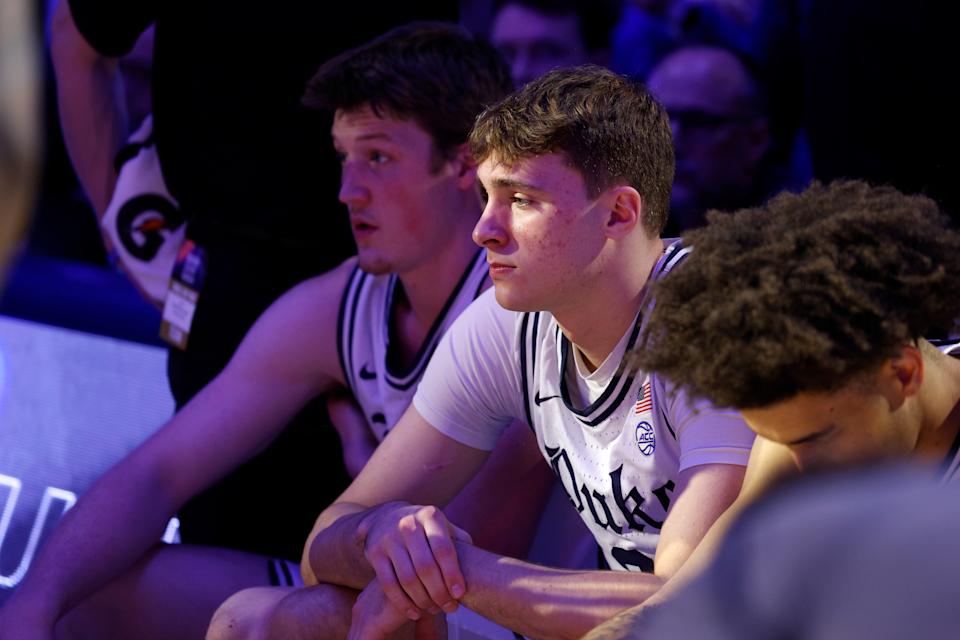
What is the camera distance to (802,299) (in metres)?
1.35

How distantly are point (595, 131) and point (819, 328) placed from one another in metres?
0.68

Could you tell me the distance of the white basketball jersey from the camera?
6.25ft

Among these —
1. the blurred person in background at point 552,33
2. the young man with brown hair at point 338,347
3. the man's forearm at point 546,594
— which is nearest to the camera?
the man's forearm at point 546,594

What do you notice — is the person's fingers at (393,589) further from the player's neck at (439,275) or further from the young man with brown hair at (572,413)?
the player's neck at (439,275)

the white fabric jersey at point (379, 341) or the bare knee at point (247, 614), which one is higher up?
the white fabric jersey at point (379, 341)

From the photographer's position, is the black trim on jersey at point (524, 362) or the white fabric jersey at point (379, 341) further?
the white fabric jersey at point (379, 341)

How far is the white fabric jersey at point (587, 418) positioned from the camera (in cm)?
185

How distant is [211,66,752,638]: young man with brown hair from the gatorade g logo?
1327mm

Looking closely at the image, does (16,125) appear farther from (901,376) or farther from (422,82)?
(422,82)

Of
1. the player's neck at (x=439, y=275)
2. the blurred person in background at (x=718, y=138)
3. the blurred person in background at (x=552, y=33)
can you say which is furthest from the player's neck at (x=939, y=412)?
the blurred person in background at (x=552, y=33)

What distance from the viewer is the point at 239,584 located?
97.7 inches

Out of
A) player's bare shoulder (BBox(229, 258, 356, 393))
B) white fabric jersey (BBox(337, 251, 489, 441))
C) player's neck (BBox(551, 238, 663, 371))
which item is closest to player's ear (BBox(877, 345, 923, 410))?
player's neck (BBox(551, 238, 663, 371))

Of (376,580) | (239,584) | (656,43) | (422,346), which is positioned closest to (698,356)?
(376,580)

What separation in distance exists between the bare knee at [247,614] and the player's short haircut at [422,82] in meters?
0.99
